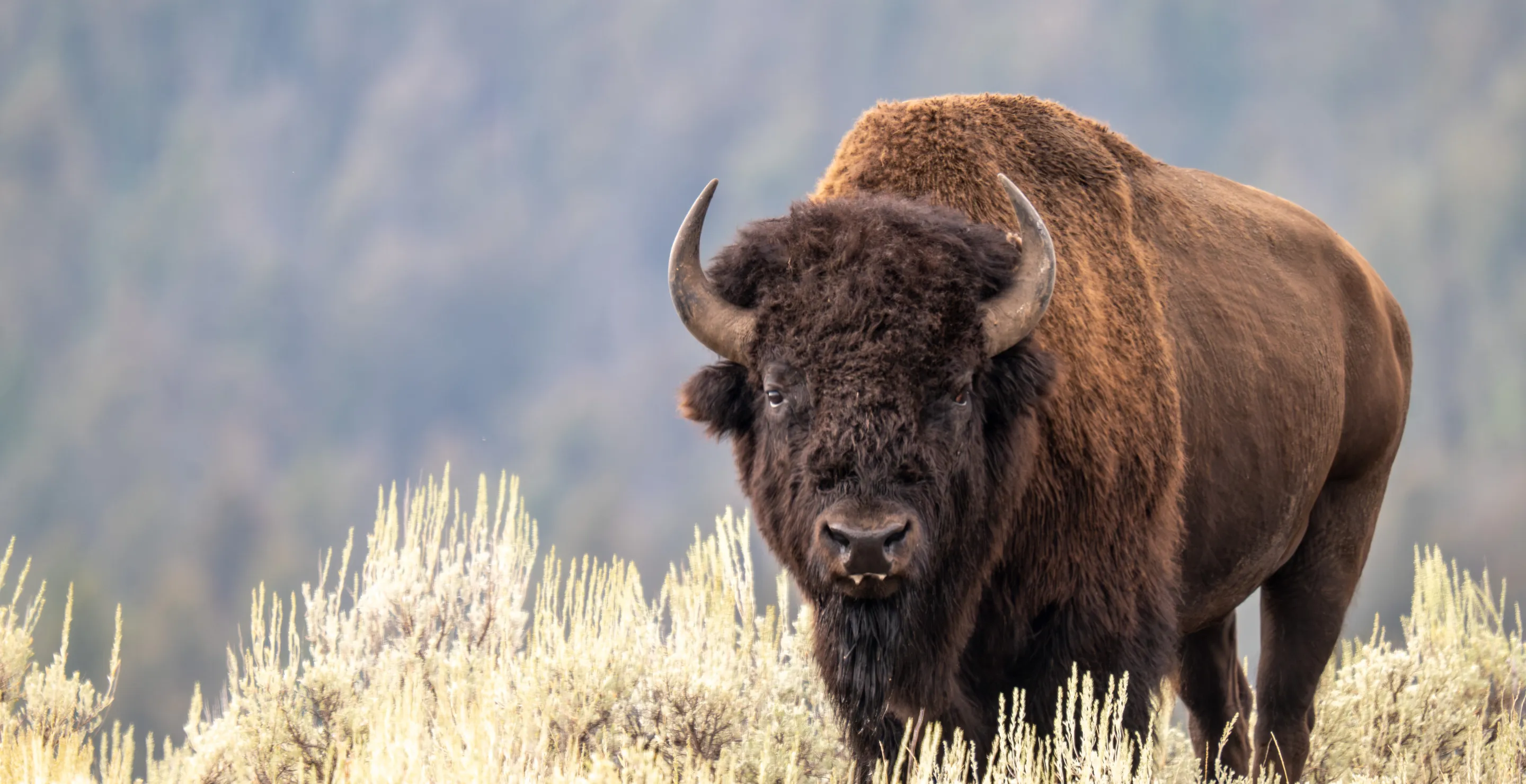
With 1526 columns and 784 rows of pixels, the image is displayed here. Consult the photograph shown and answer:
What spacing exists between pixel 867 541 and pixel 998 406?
776mm

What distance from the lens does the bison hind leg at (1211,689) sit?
6324mm

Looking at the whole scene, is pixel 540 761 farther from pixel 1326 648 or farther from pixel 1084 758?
pixel 1326 648

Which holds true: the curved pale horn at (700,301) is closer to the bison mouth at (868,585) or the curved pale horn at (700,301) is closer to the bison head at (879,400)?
the bison head at (879,400)

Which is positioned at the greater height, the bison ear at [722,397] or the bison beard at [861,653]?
the bison ear at [722,397]

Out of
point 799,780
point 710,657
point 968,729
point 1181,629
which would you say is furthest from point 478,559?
point 1181,629

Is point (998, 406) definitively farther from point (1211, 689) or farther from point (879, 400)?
point (1211, 689)

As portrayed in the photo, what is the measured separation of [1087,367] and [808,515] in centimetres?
122

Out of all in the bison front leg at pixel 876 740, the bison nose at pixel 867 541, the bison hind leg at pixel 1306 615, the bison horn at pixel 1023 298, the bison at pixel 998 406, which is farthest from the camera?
the bison hind leg at pixel 1306 615

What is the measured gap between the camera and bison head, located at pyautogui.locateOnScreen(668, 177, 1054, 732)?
341 centimetres

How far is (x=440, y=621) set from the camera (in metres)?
5.95

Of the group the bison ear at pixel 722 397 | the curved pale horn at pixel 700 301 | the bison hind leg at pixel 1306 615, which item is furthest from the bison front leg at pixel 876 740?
the bison hind leg at pixel 1306 615

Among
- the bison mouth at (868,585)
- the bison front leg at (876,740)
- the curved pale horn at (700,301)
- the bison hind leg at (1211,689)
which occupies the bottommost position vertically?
the bison front leg at (876,740)

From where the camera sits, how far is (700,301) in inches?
150

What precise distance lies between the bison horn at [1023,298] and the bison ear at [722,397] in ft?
2.46
